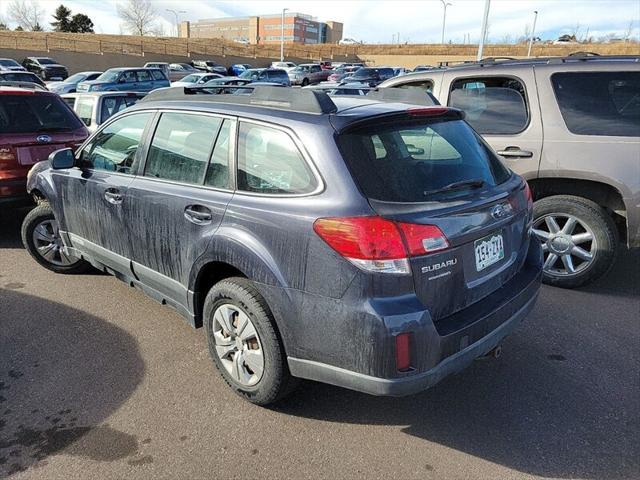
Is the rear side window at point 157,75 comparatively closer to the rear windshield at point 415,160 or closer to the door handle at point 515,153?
the door handle at point 515,153

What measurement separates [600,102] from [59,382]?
15.5 ft

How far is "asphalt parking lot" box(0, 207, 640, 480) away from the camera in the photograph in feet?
8.32

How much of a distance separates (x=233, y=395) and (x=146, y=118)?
2.00 meters

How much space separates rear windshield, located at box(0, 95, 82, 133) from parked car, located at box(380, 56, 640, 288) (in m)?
4.88

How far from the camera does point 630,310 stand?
4207 millimetres

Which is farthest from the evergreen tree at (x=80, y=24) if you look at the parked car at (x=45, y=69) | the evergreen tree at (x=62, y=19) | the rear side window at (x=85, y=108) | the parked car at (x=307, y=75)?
the rear side window at (x=85, y=108)

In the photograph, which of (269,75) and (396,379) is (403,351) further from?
(269,75)

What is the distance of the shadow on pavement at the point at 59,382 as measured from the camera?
8.68 feet

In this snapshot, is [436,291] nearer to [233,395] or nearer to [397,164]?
[397,164]

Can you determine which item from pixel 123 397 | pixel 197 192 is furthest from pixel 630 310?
pixel 123 397

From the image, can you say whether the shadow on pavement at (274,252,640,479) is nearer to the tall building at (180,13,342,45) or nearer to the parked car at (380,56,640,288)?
the parked car at (380,56,640,288)

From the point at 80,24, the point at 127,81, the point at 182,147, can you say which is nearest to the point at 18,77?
the point at 127,81

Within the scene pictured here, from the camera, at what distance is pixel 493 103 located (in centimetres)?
489

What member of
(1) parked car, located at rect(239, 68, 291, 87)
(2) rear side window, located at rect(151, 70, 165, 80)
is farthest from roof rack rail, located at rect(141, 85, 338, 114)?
(1) parked car, located at rect(239, 68, 291, 87)
